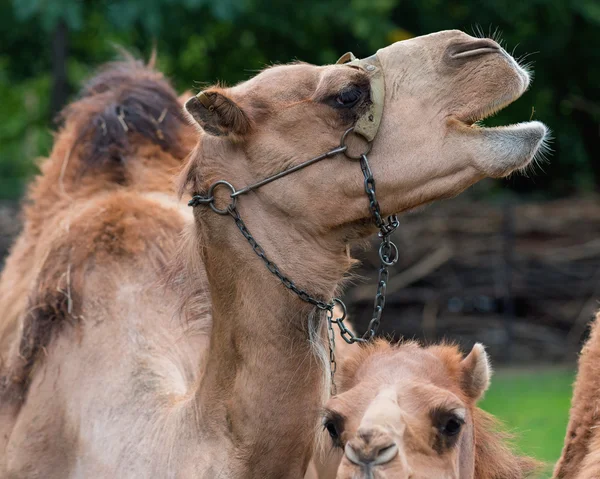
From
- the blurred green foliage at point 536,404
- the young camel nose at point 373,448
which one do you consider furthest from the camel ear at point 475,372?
the blurred green foliage at point 536,404

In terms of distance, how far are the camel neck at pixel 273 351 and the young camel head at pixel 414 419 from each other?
0.48ft

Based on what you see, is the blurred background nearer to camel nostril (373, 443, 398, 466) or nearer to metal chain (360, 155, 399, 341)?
metal chain (360, 155, 399, 341)

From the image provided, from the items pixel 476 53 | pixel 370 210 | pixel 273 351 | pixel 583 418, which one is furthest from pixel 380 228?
pixel 583 418

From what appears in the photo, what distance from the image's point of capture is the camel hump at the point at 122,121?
577cm

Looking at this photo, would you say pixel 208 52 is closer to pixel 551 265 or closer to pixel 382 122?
pixel 551 265

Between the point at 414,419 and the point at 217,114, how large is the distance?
4.31ft

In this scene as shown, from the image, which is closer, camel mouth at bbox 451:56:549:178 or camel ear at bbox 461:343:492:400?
camel mouth at bbox 451:56:549:178

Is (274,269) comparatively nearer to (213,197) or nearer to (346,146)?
(213,197)

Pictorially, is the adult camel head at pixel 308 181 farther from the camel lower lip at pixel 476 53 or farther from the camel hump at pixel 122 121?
the camel hump at pixel 122 121

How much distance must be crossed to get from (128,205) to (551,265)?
32.3 ft

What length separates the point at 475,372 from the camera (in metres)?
3.83

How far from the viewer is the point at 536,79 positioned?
14.0 metres

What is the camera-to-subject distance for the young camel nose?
3143 mm

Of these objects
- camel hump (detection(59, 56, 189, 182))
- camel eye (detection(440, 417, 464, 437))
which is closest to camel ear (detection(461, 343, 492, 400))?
camel eye (detection(440, 417, 464, 437))
